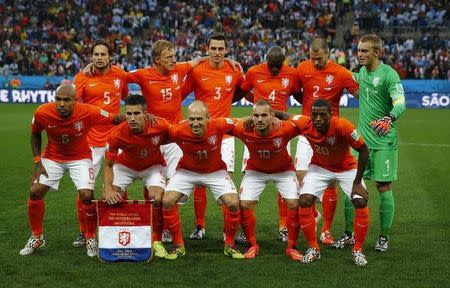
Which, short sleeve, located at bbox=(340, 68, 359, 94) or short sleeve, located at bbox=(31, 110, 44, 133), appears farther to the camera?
short sleeve, located at bbox=(340, 68, 359, 94)

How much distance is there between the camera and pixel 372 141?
Result: 27.1ft

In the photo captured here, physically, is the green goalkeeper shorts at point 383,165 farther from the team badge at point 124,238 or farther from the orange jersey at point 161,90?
the team badge at point 124,238

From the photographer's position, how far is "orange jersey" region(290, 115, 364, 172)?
7500mm

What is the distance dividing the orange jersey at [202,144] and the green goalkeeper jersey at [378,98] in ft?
5.38

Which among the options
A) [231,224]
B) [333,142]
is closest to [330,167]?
[333,142]

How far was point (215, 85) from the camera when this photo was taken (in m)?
9.19

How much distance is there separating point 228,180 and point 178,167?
601mm

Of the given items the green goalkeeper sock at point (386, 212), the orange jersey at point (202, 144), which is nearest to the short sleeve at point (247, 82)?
the orange jersey at point (202, 144)

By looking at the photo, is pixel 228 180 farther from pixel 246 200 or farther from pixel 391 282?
pixel 391 282

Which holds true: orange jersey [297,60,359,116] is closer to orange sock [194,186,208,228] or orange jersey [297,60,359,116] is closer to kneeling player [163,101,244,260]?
kneeling player [163,101,244,260]

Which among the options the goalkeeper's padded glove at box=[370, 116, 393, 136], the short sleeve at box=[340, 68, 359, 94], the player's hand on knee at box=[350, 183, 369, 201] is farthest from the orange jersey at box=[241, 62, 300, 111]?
the player's hand on knee at box=[350, 183, 369, 201]

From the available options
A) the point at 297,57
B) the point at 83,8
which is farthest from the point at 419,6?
the point at 83,8

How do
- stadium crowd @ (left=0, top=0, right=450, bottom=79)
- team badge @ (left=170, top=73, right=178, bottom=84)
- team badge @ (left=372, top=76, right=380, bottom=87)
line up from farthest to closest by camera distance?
1. stadium crowd @ (left=0, top=0, right=450, bottom=79)
2. team badge @ (left=170, top=73, right=178, bottom=84)
3. team badge @ (left=372, top=76, right=380, bottom=87)

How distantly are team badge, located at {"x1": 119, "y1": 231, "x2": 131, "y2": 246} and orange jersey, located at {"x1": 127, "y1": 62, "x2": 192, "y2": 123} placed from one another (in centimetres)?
186
